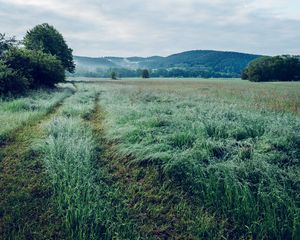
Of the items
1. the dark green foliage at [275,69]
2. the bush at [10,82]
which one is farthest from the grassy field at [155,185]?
the dark green foliage at [275,69]

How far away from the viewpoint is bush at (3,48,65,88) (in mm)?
20766

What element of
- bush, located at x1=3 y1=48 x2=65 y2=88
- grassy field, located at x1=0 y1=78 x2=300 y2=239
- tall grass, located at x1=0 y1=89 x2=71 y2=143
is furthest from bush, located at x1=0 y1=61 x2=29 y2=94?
grassy field, located at x1=0 y1=78 x2=300 y2=239

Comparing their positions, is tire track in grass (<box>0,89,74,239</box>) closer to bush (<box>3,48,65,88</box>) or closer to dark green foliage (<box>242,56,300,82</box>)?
bush (<box>3,48,65,88</box>)

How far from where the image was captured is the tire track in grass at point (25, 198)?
3434 mm

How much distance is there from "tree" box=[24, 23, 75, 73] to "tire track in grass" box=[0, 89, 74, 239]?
38.6 meters

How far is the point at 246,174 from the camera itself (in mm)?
4559

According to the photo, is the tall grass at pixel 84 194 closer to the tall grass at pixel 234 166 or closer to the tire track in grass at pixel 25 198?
the tire track in grass at pixel 25 198

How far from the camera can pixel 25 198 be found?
4191 mm

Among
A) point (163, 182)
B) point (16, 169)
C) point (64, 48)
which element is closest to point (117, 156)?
point (163, 182)

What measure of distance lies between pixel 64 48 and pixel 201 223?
157 ft

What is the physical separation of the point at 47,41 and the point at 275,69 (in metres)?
52.8

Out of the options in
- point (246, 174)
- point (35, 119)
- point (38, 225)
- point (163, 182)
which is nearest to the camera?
point (38, 225)

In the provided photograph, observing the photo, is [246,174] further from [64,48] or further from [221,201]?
[64,48]

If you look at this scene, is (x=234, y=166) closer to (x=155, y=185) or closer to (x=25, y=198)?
(x=155, y=185)
